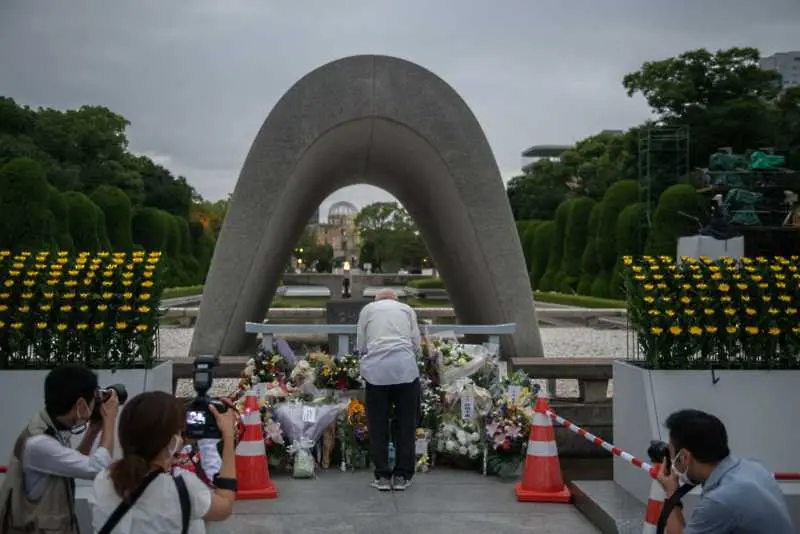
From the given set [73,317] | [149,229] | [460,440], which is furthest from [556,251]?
[73,317]

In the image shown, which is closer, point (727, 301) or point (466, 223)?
point (727, 301)

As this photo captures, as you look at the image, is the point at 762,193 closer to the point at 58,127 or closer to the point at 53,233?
the point at 53,233

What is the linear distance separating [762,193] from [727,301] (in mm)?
32954

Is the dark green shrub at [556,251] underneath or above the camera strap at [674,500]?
above

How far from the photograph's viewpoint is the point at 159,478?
2.65 m

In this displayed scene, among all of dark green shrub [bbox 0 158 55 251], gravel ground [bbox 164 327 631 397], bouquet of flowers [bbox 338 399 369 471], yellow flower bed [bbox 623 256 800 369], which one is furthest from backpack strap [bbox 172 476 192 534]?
dark green shrub [bbox 0 158 55 251]

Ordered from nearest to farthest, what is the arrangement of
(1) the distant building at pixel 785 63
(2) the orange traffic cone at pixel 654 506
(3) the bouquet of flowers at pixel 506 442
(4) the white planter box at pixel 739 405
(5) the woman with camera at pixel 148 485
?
(5) the woman with camera at pixel 148 485 < (2) the orange traffic cone at pixel 654 506 < (4) the white planter box at pixel 739 405 < (3) the bouquet of flowers at pixel 506 442 < (1) the distant building at pixel 785 63

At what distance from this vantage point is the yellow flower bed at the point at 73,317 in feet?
19.8

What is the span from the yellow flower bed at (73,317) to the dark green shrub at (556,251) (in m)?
Result: 38.7

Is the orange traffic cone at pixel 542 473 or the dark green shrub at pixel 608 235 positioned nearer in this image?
the orange traffic cone at pixel 542 473

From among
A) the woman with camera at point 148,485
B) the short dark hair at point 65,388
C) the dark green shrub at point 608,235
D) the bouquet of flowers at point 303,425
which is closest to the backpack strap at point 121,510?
the woman with camera at point 148,485

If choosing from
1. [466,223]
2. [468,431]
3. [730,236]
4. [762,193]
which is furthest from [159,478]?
[762,193]

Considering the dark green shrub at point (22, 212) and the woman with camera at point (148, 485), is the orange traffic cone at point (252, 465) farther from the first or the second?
the dark green shrub at point (22, 212)

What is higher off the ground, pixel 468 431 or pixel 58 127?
pixel 58 127
